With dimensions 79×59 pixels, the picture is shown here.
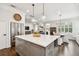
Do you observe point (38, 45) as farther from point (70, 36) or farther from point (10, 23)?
point (10, 23)

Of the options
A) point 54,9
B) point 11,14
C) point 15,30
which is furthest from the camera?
point 15,30

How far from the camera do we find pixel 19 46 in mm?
2178

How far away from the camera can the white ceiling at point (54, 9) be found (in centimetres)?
157

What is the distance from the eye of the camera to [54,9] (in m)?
1.64

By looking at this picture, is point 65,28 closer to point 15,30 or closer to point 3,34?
point 15,30

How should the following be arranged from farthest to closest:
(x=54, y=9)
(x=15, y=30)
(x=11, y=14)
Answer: (x=15, y=30)
(x=11, y=14)
(x=54, y=9)

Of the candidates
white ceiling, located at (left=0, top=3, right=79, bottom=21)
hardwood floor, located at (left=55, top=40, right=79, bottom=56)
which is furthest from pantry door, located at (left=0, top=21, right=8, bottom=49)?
hardwood floor, located at (left=55, top=40, right=79, bottom=56)

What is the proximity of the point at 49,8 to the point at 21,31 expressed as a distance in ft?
2.96

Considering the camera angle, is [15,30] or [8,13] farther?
[15,30]

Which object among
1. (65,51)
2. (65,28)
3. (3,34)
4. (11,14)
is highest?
(11,14)

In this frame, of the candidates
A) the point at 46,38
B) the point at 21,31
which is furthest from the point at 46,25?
the point at 21,31

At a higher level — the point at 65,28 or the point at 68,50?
the point at 65,28

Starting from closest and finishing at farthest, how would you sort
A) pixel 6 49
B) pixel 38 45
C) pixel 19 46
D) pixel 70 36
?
pixel 38 45 → pixel 70 36 → pixel 6 49 → pixel 19 46

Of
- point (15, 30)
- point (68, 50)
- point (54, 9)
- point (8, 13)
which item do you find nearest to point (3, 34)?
point (15, 30)
